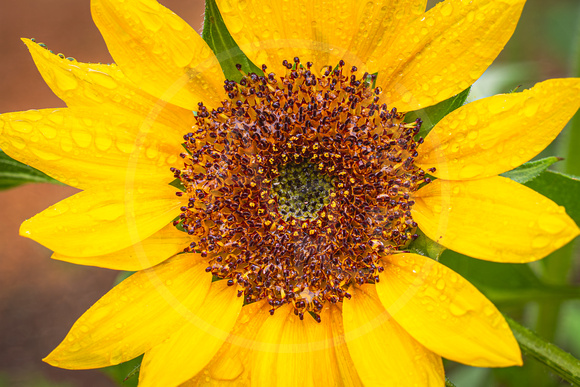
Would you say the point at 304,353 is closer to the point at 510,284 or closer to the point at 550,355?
Result: the point at 550,355

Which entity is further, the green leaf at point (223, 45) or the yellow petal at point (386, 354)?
the green leaf at point (223, 45)

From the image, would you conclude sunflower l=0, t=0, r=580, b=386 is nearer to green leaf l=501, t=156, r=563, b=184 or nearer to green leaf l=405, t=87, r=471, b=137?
green leaf l=405, t=87, r=471, b=137

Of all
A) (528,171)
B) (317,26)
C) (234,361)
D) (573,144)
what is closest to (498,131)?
(528,171)

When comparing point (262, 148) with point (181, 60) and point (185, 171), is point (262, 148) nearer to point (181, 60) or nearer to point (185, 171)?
point (185, 171)

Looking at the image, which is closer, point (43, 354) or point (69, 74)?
point (69, 74)


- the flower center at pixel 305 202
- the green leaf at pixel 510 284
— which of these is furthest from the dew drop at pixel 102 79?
the green leaf at pixel 510 284

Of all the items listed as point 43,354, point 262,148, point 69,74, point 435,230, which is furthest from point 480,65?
point 43,354

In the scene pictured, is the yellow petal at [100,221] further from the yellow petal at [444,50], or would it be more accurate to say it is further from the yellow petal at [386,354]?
the yellow petal at [444,50]
